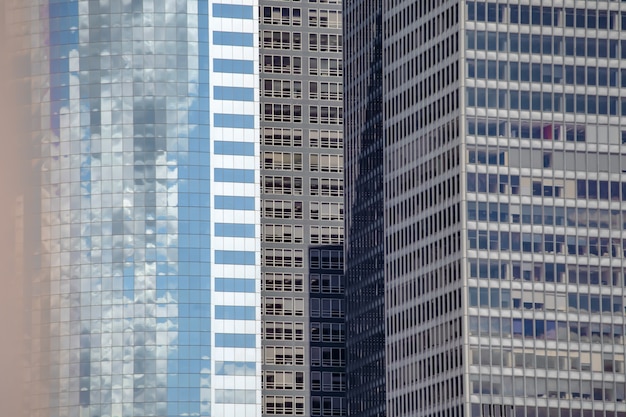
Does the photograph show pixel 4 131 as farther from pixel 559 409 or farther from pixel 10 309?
pixel 559 409

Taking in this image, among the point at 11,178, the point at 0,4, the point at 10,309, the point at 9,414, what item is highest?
the point at 0,4

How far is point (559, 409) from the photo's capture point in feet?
650

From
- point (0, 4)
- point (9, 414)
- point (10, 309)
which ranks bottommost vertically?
point (9, 414)

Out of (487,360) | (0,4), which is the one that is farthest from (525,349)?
(0,4)

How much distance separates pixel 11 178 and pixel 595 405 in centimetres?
16960

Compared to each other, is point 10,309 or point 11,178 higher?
point 11,178

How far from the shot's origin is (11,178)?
36312mm

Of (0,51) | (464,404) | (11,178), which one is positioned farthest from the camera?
(464,404)

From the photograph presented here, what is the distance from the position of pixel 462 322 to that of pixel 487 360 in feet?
17.4

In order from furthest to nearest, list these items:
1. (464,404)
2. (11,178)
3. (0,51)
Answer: (464,404) < (11,178) < (0,51)

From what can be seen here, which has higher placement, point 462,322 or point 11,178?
point 462,322

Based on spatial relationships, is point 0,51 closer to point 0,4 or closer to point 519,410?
point 0,4

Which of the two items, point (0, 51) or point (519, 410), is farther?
point (519, 410)

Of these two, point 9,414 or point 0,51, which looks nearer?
point 0,51
